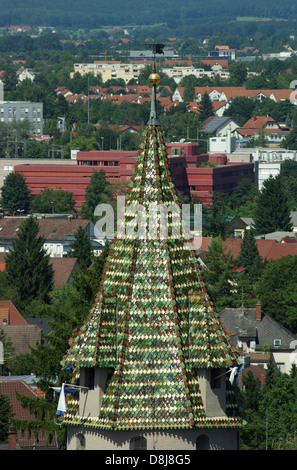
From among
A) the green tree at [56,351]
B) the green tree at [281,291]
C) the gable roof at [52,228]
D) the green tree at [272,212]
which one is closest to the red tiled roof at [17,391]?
the green tree at [56,351]

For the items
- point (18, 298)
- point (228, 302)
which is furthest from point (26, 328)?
point (18, 298)

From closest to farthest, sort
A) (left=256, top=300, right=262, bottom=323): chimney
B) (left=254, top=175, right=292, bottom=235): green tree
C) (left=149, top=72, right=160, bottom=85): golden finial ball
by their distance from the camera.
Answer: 1. (left=149, top=72, right=160, bottom=85): golden finial ball
2. (left=256, top=300, right=262, bottom=323): chimney
3. (left=254, top=175, right=292, bottom=235): green tree

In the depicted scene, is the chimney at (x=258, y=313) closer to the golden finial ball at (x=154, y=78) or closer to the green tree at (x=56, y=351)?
the green tree at (x=56, y=351)

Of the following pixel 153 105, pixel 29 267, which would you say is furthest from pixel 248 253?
pixel 153 105

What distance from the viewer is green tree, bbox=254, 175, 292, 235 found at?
578 feet

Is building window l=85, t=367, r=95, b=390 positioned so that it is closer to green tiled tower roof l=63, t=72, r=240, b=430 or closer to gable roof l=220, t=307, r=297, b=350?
green tiled tower roof l=63, t=72, r=240, b=430

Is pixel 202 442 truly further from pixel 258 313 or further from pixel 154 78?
pixel 258 313

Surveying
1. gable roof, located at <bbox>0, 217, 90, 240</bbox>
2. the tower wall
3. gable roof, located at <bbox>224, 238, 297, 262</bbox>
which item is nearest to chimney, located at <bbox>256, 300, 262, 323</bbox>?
gable roof, located at <bbox>224, 238, 297, 262</bbox>

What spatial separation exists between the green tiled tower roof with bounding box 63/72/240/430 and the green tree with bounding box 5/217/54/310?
94489 millimetres

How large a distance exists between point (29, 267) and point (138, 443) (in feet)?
343

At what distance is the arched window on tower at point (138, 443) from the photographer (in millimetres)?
24875

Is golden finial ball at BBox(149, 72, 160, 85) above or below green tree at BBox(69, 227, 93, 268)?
below

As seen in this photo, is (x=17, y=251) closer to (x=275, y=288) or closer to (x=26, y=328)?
(x=275, y=288)

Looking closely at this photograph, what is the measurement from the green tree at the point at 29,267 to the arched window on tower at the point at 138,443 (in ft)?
314
